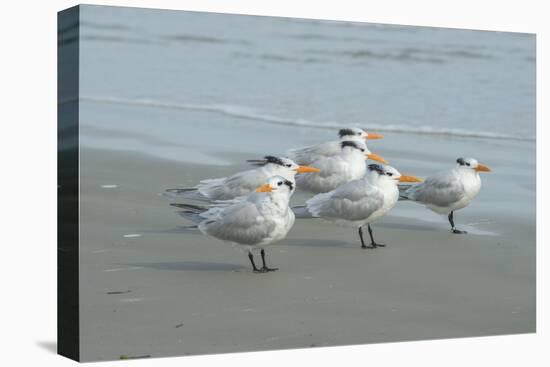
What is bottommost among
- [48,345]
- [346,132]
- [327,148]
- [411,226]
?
[48,345]

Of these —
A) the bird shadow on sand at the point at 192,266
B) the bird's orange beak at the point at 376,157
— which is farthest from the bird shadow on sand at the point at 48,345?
the bird's orange beak at the point at 376,157

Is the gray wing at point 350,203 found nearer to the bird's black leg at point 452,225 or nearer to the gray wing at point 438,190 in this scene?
the gray wing at point 438,190

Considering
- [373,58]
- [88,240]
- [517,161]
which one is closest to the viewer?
[88,240]

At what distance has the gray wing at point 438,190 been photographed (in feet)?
29.9

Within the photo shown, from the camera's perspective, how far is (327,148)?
8859 mm

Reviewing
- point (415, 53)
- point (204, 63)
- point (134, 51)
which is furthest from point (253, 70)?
point (415, 53)

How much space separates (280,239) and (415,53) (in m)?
2.12

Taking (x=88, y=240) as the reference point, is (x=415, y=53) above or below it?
above

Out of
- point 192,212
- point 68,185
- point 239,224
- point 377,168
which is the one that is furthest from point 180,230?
point 377,168

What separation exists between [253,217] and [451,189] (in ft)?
6.82

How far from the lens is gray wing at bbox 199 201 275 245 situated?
8047mm

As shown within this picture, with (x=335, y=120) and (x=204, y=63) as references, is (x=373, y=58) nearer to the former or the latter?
(x=335, y=120)

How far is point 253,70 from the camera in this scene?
27.1 ft

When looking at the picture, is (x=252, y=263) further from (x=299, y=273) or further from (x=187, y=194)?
(x=187, y=194)
